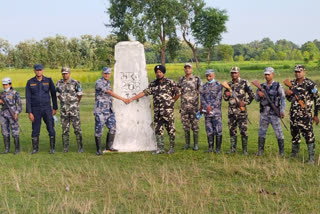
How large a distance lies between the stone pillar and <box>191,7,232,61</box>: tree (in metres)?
40.7

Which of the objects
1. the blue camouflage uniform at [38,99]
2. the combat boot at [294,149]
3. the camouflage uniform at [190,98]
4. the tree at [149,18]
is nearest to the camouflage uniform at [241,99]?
the camouflage uniform at [190,98]

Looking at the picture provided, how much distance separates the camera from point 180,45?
4784 centimetres

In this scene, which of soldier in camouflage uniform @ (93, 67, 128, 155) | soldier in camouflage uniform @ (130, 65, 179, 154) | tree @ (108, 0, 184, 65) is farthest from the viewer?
tree @ (108, 0, 184, 65)

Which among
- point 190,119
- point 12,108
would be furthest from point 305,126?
point 12,108

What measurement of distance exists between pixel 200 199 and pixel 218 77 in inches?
1259

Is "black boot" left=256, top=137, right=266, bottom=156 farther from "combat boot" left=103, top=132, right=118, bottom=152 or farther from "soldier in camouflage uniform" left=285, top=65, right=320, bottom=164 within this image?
"combat boot" left=103, top=132, right=118, bottom=152

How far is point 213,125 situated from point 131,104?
1933mm

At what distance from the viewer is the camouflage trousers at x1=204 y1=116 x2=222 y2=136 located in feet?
27.5

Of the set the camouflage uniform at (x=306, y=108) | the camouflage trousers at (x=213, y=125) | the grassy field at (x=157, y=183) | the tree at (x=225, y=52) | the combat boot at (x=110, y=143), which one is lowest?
the grassy field at (x=157, y=183)

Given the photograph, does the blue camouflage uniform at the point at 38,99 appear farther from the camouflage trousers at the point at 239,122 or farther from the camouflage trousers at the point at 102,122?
the camouflage trousers at the point at 239,122

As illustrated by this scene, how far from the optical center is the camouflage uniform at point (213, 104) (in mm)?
8328

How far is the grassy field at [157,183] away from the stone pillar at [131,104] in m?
0.38

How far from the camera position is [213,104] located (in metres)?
8.34

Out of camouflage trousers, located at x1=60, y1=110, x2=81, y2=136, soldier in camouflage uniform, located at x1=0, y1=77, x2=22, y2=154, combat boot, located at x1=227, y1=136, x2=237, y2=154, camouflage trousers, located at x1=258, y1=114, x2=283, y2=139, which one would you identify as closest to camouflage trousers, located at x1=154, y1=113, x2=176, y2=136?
combat boot, located at x1=227, y1=136, x2=237, y2=154
